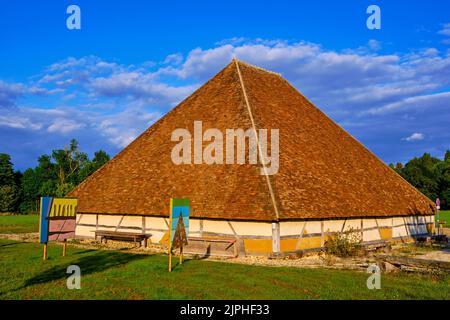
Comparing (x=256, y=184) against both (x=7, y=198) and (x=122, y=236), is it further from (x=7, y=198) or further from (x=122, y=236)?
(x=7, y=198)

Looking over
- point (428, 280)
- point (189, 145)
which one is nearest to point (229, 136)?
point (189, 145)

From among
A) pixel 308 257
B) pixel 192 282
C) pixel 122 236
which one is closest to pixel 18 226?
pixel 122 236

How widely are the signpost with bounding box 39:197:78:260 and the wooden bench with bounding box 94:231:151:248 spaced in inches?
153

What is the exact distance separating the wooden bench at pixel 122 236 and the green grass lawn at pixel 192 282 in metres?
4.26

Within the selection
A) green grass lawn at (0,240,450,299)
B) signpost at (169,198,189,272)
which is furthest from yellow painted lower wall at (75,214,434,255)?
signpost at (169,198,189,272)

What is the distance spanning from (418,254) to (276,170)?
25.7ft

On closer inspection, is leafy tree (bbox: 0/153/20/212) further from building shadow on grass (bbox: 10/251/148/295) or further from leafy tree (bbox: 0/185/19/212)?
building shadow on grass (bbox: 10/251/148/295)

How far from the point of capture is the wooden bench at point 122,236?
19.1 metres

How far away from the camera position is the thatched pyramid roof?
57.1 feet

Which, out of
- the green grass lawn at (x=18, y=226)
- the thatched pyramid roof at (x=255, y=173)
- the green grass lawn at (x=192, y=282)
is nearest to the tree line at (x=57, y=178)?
the green grass lawn at (x=18, y=226)

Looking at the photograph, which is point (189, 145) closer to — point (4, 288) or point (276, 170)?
point (276, 170)

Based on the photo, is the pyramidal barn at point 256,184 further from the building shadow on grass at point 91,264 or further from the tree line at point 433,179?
the tree line at point 433,179
